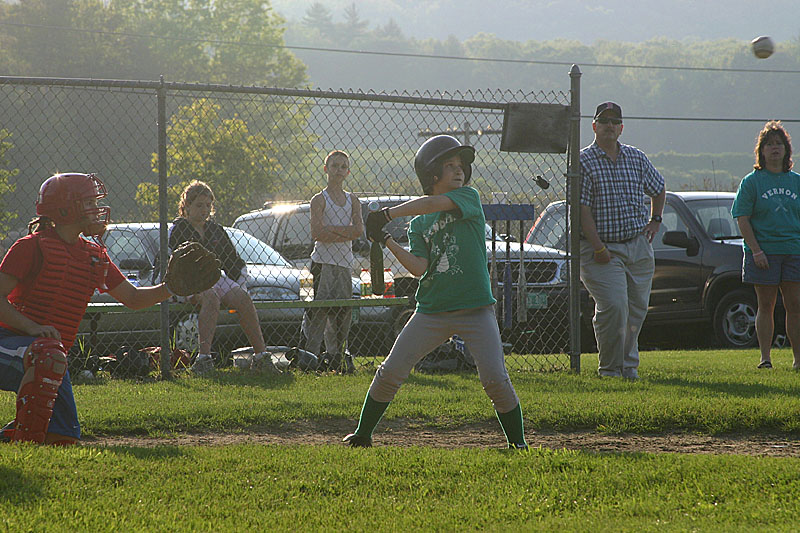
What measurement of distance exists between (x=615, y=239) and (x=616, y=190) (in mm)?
419

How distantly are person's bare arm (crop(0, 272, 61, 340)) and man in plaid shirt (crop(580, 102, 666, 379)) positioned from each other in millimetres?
4601

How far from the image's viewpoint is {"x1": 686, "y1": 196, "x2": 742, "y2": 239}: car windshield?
1117cm

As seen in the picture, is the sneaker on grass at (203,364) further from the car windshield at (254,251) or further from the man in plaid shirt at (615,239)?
the man in plaid shirt at (615,239)

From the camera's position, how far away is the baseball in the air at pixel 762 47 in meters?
11.7

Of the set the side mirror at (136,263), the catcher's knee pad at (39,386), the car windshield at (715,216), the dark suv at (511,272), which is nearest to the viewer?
the catcher's knee pad at (39,386)

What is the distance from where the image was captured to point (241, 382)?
7242 millimetres

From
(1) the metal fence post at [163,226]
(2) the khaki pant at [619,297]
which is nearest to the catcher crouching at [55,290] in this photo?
(1) the metal fence post at [163,226]

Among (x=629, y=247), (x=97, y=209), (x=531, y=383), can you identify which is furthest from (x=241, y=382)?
(x=629, y=247)

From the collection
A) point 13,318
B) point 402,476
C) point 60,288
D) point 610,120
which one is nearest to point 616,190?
point 610,120

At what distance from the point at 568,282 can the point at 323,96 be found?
2.77 meters

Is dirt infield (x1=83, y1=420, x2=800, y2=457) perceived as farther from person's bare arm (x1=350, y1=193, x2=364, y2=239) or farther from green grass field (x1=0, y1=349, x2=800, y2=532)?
person's bare arm (x1=350, y1=193, x2=364, y2=239)

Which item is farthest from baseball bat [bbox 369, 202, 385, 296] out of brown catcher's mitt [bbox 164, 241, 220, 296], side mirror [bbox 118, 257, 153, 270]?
side mirror [bbox 118, 257, 153, 270]

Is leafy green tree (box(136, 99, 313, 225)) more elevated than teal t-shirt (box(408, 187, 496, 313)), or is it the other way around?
leafy green tree (box(136, 99, 313, 225))

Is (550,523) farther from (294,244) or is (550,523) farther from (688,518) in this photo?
(294,244)
